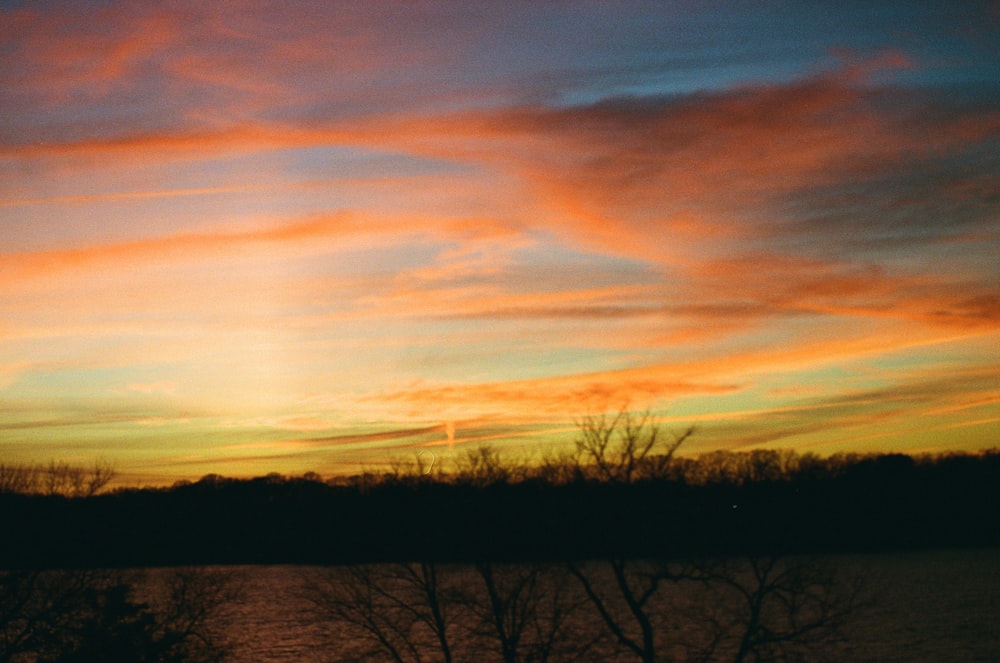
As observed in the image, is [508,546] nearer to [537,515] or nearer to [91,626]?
[537,515]

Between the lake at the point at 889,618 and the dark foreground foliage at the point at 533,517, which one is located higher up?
the dark foreground foliage at the point at 533,517

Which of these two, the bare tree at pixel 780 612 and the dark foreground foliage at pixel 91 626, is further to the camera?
the dark foreground foliage at pixel 91 626

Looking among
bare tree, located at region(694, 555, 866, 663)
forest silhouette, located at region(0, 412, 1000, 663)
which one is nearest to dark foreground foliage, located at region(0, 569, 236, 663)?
forest silhouette, located at region(0, 412, 1000, 663)

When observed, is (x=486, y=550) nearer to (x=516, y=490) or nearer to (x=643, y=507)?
(x=643, y=507)

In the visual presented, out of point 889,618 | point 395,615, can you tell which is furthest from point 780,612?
point 395,615

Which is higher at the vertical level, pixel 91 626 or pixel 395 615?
pixel 91 626

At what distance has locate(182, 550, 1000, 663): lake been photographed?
61.0 m

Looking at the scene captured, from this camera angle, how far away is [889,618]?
7306cm

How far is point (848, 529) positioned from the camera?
289 feet

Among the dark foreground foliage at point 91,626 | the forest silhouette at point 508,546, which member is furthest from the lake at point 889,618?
the dark foreground foliage at point 91,626

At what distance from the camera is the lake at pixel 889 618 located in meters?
61.0

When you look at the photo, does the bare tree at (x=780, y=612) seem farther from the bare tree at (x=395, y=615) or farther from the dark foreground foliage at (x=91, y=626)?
the dark foreground foliage at (x=91, y=626)

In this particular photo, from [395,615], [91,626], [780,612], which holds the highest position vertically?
[91,626]

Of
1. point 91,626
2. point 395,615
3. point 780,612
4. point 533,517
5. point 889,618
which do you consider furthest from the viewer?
point 780,612
